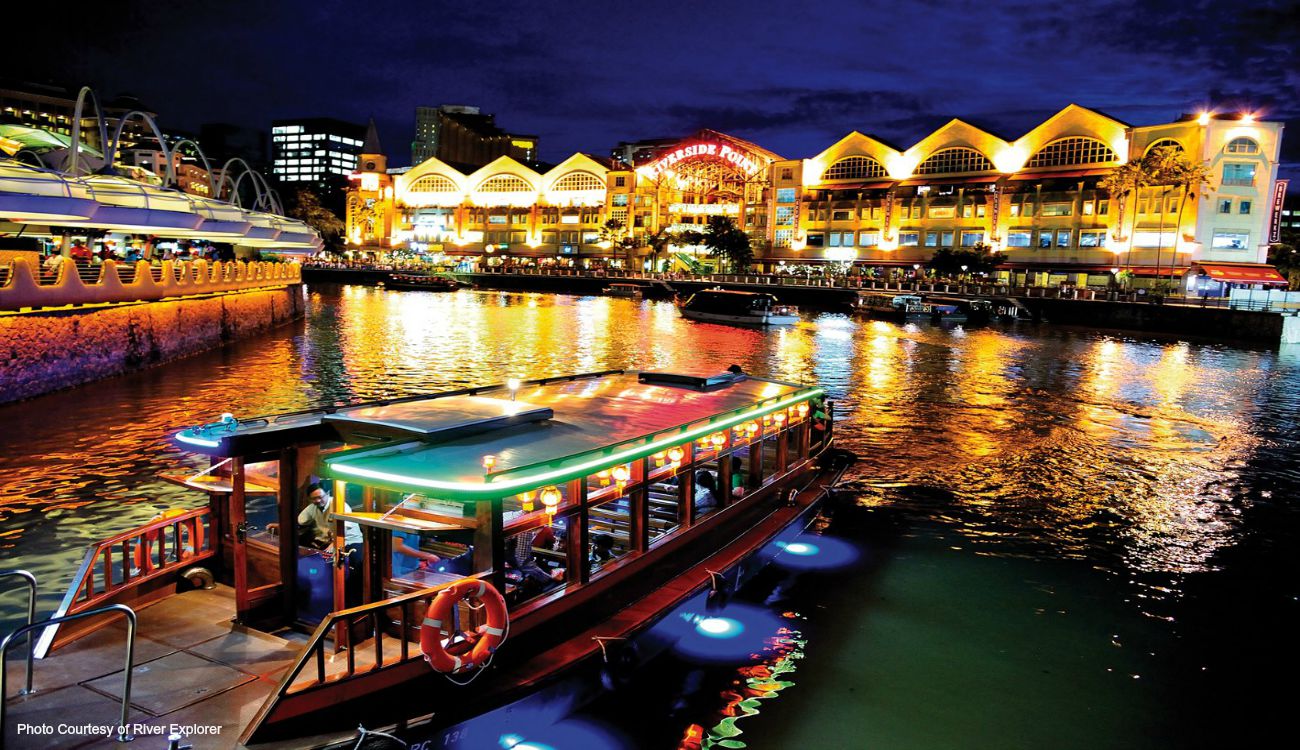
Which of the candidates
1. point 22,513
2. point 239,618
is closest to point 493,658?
point 239,618

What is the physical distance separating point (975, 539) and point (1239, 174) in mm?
60723

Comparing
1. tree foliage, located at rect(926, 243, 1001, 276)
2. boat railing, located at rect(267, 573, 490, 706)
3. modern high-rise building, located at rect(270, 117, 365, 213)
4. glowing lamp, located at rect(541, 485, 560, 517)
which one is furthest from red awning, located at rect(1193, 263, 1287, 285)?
modern high-rise building, located at rect(270, 117, 365, 213)

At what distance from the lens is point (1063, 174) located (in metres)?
66.7

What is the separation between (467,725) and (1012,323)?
177ft

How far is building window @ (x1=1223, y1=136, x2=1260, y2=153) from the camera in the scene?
190 ft

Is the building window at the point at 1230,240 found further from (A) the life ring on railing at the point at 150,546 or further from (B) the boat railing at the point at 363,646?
(A) the life ring on railing at the point at 150,546

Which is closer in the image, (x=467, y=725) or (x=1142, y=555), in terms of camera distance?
(x=467, y=725)

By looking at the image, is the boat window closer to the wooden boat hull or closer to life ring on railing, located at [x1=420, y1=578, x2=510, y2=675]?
the wooden boat hull

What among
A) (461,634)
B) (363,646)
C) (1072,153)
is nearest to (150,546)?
(363,646)

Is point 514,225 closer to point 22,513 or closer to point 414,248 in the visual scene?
point 414,248

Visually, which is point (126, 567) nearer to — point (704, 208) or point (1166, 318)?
point (1166, 318)

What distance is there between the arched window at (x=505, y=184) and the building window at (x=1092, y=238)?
200ft

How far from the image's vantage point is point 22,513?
11789 millimetres

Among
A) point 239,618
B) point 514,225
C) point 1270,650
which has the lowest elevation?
point 1270,650
